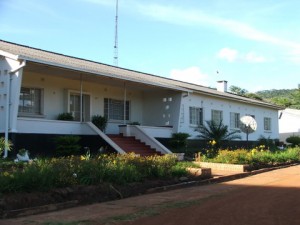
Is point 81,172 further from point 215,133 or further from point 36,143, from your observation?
point 215,133

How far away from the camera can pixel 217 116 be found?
3073cm

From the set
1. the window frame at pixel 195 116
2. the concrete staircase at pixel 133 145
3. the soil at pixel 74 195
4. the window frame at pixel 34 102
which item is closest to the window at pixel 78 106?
the window frame at pixel 34 102

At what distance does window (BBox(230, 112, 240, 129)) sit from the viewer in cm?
3247

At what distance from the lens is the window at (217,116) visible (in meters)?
30.1

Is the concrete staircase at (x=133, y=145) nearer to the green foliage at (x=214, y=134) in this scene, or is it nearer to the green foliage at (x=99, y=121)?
the green foliage at (x=99, y=121)

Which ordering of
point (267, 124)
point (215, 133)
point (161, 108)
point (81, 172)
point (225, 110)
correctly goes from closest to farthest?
point (81, 172)
point (161, 108)
point (215, 133)
point (225, 110)
point (267, 124)

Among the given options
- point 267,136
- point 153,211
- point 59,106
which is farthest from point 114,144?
point 267,136

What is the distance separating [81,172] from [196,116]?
697 inches

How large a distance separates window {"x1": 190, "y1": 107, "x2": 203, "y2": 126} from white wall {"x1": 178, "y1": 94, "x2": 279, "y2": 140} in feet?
0.89

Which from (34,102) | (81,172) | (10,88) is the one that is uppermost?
(10,88)

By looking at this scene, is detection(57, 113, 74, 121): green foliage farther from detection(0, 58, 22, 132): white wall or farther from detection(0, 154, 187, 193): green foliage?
detection(0, 154, 187, 193): green foliage

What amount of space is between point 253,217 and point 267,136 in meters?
30.2

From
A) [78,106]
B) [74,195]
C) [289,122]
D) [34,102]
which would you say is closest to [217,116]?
[78,106]

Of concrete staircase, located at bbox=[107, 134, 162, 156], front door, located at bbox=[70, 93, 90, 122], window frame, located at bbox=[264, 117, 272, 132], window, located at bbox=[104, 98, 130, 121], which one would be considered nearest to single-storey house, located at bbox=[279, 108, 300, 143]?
window frame, located at bbox=[264, 117, 272, 132]
